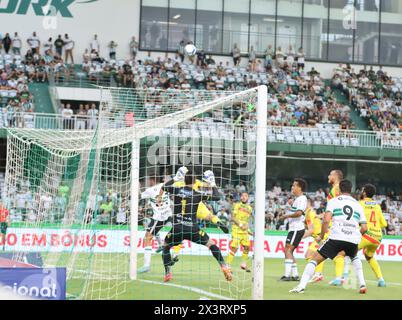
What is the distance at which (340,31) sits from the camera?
Result: 44281 millimetres

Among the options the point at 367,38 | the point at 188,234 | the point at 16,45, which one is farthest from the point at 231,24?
the point at 188,234

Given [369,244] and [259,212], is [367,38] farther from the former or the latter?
[259,212]

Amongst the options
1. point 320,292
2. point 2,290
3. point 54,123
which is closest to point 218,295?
point 320,292

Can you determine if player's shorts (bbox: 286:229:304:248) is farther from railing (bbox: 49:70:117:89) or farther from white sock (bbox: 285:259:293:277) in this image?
railing (bbox: 49:70:117:89)

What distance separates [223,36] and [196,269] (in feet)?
82.9

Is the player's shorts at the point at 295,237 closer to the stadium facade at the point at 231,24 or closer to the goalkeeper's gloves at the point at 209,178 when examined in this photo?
the goalkeeper's gloves at the point at 209,178

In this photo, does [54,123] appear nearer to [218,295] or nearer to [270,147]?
[270,147]

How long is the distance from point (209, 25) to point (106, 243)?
69.1 feet

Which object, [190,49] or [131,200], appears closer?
[131,200]

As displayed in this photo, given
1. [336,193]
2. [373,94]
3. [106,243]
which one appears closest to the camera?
[336,193]

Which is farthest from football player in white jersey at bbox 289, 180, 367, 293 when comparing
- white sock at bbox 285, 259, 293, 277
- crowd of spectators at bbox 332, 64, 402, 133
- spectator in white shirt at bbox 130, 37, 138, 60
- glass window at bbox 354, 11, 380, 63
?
glass window at bbox 354, 11, 380, 63

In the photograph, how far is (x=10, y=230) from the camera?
24.3m

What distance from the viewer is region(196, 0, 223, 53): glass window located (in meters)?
42.8

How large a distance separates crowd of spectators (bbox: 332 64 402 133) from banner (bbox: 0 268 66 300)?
30.0 m
